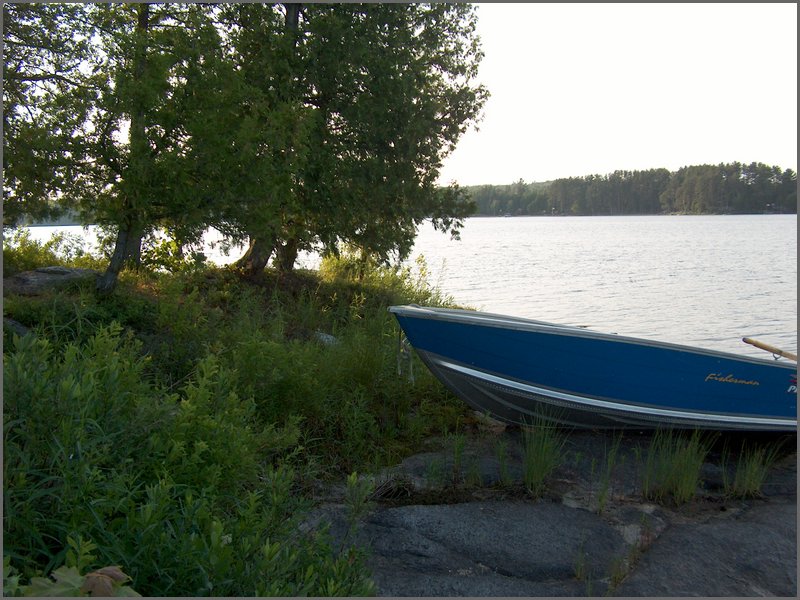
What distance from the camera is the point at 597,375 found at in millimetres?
7434

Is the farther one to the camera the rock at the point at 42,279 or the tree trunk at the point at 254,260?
the tree trunk at the point at 254,260

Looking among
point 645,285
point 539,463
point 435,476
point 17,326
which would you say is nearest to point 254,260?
point 17,326

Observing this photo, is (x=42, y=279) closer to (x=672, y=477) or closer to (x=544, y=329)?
(x=544, y=329)

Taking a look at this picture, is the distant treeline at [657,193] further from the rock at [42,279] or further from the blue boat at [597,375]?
the blue boat at [597,375]

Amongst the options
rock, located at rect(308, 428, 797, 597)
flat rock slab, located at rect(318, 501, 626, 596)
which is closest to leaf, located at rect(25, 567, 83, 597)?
rock, located at rect(308, 428, 797, 597)

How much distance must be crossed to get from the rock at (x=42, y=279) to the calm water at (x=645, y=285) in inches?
324

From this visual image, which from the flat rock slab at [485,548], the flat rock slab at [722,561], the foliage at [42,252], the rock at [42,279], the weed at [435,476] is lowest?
the flat rock slab at [722,561]

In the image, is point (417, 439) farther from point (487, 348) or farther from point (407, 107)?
point (407, 107)

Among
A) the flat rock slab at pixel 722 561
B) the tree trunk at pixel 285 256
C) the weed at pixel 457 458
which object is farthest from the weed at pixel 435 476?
the tree trunk at pixel 285 256

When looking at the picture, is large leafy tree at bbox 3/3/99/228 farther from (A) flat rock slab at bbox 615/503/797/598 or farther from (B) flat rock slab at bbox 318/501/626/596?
(A) flat rock slab at bbox 615/503/797/598

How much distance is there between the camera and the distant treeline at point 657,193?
169ft

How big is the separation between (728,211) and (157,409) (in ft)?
198

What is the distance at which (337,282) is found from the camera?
1337 centimetres

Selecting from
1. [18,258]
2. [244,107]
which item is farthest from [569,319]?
[18,258]
